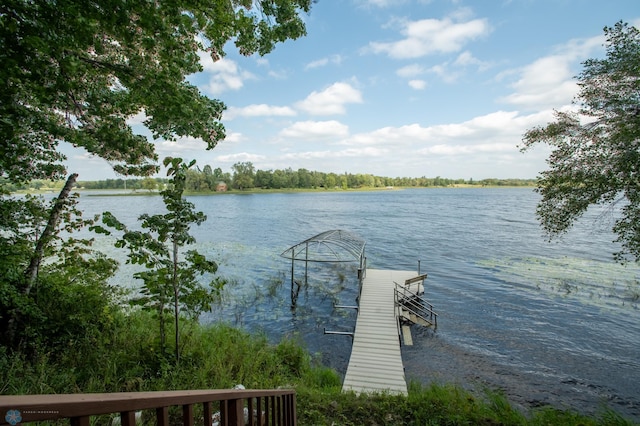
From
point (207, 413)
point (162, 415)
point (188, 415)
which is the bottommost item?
point (207, 413)

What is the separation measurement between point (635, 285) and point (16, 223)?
98.2 ft

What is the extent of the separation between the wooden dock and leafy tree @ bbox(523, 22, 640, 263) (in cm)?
649

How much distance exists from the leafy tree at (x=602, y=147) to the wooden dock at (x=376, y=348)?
6494 millimetres

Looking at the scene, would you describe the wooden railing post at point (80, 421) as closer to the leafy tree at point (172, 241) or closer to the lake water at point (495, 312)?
the leafy tree at point (172, 241)

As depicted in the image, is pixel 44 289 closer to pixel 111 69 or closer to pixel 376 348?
pixel 111 69

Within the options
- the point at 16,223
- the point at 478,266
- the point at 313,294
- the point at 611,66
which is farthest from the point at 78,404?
the point at 478,266

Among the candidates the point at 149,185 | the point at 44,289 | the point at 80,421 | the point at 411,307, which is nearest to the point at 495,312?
the point at 411,307

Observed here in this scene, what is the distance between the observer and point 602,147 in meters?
8.44

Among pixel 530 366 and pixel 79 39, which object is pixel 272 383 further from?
pixel 530 366

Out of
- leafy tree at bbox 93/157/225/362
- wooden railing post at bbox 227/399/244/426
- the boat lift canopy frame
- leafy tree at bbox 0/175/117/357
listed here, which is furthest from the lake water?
wooden railing post at bbox 227/399/244/426

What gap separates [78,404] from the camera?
0.95 m

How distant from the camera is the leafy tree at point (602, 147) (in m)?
7.81

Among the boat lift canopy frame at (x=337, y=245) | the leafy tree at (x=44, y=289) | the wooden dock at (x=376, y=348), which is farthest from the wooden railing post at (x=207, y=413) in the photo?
the boat lift canopy frame at (x=337, y=245)

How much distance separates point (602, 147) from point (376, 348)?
886cm
